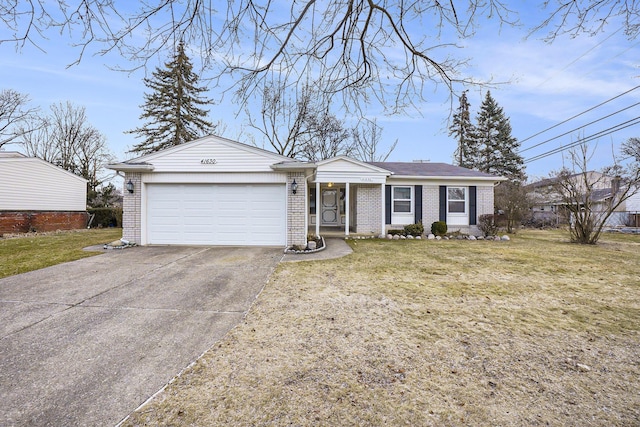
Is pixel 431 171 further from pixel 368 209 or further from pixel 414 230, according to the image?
pixel 368 209

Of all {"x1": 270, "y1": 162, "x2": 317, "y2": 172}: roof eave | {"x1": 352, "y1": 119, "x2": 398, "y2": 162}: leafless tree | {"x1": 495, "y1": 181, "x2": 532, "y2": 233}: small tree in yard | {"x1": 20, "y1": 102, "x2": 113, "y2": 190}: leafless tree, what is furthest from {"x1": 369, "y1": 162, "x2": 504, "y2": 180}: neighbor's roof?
{"x1": 20, "y1": 102, "x2": 113, "y2": 190}: leafless tree

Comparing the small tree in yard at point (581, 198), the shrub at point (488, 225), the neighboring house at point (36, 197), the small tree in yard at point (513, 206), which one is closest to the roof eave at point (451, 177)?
the shrub at point (488, 225)

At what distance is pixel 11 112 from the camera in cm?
2228

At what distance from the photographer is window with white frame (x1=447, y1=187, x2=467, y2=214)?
1376 centimetres

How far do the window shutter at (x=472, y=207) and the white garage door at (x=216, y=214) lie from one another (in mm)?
9475

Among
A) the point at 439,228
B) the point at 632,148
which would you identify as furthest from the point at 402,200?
the point at 632,148

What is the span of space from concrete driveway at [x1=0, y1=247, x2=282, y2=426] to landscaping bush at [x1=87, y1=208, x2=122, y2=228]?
14.9m

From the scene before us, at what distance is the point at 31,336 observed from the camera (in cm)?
317

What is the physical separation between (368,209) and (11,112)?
28.9 m

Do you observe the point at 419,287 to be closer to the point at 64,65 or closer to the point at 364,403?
the point at 364,403

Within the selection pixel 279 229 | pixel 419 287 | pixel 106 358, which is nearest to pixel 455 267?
pixel 419 287

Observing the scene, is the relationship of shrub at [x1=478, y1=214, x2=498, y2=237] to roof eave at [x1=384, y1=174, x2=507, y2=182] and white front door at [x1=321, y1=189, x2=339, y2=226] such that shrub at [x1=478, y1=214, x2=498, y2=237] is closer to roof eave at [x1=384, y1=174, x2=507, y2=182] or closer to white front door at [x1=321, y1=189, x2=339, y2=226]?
roof eave at [x1=384, y1=174, x2=507, y2=182]

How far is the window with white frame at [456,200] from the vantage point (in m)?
13.8

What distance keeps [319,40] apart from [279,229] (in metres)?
6.60
